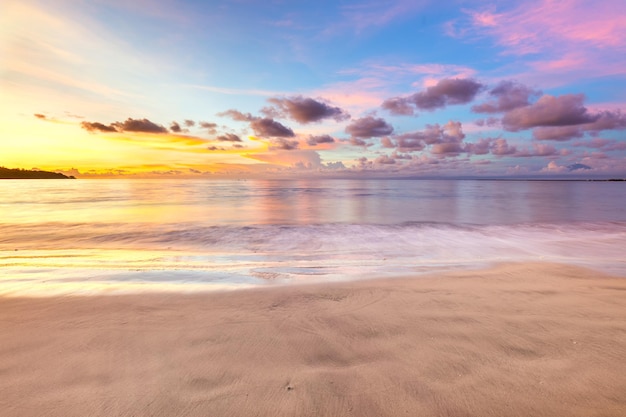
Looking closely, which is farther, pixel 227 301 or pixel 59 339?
pixel 227 301

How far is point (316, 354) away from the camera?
3.21 meters

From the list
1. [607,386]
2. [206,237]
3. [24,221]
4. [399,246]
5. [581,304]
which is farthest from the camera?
[24,221]

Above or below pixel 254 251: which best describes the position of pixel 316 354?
above

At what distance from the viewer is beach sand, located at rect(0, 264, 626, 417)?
8.32ft

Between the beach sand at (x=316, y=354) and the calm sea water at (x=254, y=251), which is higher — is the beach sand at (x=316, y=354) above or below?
above

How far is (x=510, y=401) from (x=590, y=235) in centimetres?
1631

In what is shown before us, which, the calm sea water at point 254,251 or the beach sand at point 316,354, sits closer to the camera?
the beach sand at point 316,354

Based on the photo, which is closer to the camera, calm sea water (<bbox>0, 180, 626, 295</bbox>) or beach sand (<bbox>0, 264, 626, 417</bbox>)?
beach sand (<bbox>0, 264, 626, 417</bbox>)

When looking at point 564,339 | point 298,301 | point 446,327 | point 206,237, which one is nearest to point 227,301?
point 298,301

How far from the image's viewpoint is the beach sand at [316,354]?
99.8 inches

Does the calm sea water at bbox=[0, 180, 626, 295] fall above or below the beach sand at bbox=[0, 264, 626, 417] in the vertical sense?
below

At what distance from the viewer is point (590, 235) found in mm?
14039

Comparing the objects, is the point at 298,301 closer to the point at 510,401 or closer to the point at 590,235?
the point at 510,401

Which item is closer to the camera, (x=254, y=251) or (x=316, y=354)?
(x=316, y=354)
